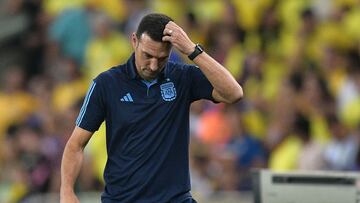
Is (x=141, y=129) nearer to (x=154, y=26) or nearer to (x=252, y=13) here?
(x=154, y=26)

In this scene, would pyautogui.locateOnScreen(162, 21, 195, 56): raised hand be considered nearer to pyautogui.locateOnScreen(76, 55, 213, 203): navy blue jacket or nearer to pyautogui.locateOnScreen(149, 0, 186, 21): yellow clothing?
pyautogui.locateOnScreen(76, 55, 213, 203): navy blue jacket

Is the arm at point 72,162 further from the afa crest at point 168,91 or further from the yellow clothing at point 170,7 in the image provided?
the yellow clothing at point 170,7

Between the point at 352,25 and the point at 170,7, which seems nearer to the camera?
the point at 352,25

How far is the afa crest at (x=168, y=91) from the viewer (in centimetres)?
745

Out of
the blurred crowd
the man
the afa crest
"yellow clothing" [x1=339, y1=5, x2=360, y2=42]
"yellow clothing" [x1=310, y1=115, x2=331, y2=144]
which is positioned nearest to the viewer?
the man

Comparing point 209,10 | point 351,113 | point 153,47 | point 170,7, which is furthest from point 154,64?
point 170,7

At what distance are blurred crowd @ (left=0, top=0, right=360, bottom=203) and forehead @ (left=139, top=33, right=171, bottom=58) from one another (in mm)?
4571

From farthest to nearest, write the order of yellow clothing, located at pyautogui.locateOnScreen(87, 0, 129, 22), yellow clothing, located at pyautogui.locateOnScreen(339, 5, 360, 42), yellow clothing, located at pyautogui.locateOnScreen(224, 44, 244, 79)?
yellow clothing, located at pyautogui.locateOnScreen(87, 0, 129, 22) → yellow clothing, located at pyautogui.locateOnScreen(224, 44, 244, 79) → yellow clothing, located at pyautogui.locateOnScreen(339, 5, 360, 42)

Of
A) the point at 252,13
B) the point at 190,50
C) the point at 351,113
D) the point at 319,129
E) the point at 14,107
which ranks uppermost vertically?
the point at 252,13

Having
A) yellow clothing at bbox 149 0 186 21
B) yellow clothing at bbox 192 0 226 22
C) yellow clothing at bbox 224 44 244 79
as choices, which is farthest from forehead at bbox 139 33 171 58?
yellow clothing at bbox 149 0 186 21

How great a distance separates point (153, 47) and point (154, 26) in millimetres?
139

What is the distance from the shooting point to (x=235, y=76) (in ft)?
44.0

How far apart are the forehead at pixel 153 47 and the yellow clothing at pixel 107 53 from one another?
23.3 feet

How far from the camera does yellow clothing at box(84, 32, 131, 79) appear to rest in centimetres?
1439
